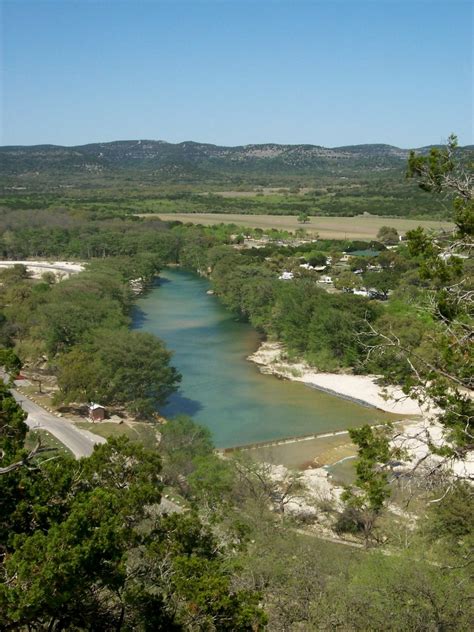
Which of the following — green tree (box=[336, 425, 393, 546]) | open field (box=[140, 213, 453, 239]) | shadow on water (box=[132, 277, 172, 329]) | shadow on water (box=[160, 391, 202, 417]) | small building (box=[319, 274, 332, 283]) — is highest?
green tree (box=[336, 425, 393, 546])

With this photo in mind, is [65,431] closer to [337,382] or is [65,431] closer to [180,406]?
[180,406]

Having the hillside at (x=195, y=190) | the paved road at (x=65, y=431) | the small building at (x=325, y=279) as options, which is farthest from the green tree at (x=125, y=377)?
the hillside at (x=195, y=190)

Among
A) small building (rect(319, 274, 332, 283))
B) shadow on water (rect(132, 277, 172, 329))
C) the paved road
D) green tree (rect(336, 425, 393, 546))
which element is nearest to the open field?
small building (rect(319, 274, 332, 283))

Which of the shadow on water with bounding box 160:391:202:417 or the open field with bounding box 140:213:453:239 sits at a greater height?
the open field with bounding box 140:213:453:239

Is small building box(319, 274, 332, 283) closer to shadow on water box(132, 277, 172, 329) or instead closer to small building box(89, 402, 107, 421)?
shadow on water box(132, 277, 172, 329)

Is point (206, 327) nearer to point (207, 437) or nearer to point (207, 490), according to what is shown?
point (207, 437)

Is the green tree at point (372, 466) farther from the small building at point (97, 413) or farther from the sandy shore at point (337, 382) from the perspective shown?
the sandy shore at point (337, 382)
